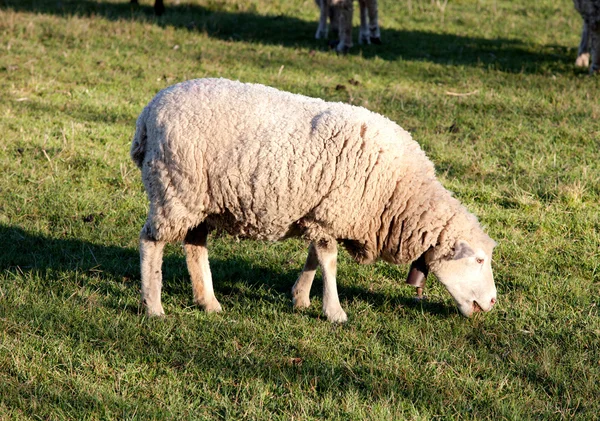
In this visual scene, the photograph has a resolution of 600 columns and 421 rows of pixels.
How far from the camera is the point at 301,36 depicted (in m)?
13.5

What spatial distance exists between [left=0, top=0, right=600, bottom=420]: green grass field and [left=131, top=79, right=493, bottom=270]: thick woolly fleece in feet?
1.98

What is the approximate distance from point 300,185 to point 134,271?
1.71 metres

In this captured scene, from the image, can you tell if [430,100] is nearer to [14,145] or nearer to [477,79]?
[477,79]

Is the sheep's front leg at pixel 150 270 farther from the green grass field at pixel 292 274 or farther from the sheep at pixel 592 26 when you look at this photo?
the sheep at pixel 592 26

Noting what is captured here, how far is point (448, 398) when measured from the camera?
397 centimetres

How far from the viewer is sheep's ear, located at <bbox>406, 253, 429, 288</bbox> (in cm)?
475

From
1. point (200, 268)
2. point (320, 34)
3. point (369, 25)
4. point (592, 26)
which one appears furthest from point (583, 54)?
point (200, 268)

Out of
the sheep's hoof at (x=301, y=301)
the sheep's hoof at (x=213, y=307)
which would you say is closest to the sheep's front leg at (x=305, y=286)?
the sheep's hoof at (x=301, y=301)

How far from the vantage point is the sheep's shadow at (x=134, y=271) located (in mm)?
5211

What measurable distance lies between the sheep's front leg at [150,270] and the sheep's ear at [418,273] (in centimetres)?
156

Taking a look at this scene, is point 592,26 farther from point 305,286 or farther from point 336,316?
point 336,316

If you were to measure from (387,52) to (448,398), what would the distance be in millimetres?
9204

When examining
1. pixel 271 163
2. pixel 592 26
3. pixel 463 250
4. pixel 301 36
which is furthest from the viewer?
pixel 301 36

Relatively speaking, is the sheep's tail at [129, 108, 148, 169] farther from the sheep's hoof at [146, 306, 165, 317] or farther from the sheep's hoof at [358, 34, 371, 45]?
the sheep's hoof at [358, 34, 371, 45]
